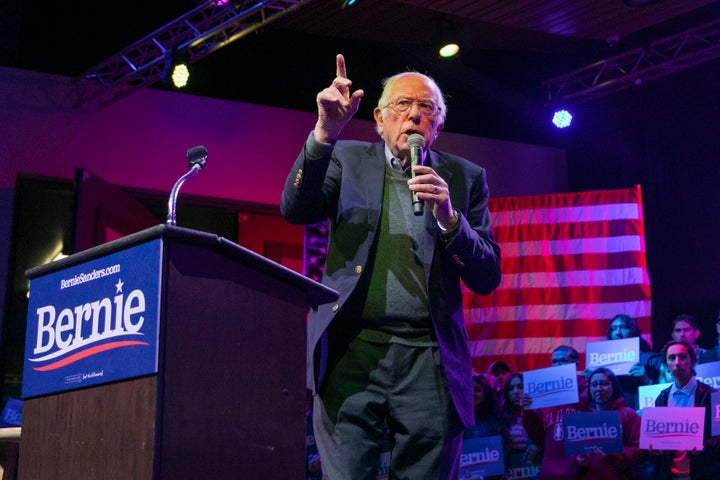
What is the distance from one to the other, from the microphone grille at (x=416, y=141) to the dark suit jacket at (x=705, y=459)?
3.97 meters

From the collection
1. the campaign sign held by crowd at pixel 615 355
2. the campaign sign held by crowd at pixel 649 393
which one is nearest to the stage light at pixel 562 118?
the campaign sign held by crowd at pixel 615 355

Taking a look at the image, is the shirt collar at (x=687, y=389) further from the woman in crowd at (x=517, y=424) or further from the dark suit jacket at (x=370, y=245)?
the dark suit jacket at (x=370, y=245)

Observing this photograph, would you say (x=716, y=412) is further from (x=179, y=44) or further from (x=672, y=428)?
(x=179, y=44)

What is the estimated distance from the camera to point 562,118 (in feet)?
27.6

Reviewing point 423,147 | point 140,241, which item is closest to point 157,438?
point 140,241

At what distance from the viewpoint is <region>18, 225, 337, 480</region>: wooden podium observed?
Result: 1.51m

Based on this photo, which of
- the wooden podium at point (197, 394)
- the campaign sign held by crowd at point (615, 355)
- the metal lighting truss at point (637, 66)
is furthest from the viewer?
the metal lighting truss at point (637, 66)

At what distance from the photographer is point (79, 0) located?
282 inches

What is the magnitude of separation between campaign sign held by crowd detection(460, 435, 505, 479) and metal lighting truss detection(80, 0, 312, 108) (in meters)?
3.18

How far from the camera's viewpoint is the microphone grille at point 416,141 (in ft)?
7.14

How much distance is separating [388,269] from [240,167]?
19.8ft

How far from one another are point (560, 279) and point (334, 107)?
654 cm

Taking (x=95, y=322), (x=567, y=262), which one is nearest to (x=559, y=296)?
(x=567, y=262)

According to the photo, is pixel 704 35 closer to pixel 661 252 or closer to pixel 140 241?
pixel 661 252
